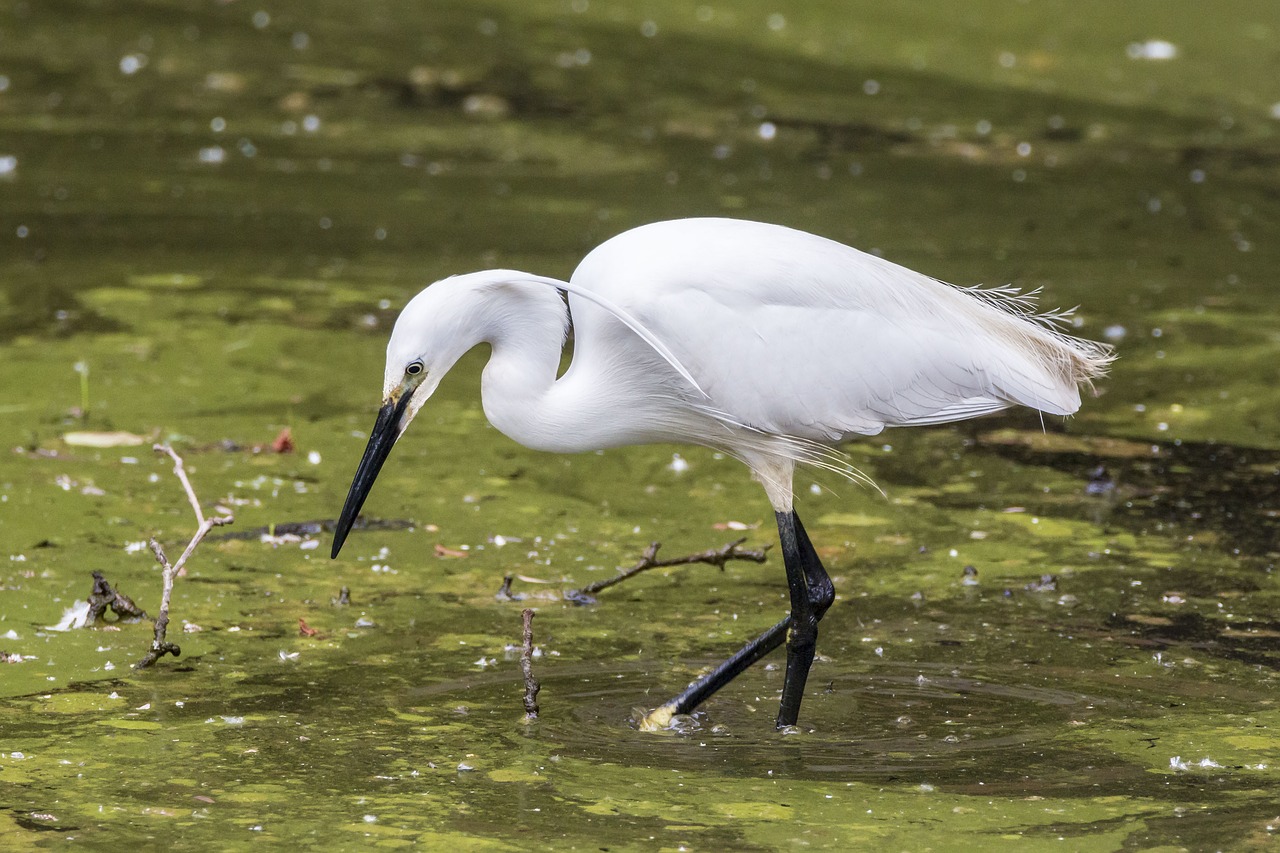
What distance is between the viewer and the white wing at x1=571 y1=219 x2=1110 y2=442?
422 cm

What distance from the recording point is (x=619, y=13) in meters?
14.3

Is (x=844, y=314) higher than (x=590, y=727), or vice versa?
(x=844, y=314)

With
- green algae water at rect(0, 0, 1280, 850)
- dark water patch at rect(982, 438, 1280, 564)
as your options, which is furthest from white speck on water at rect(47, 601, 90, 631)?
dark water patch at rect(982, 438, 1280, 564)

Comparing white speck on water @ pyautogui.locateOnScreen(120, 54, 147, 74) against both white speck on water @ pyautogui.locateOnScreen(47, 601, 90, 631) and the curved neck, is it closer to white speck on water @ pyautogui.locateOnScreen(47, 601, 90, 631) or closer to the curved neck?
white speck on water @ pyautogui.locateOnScreen(47, 601, 90, 631)

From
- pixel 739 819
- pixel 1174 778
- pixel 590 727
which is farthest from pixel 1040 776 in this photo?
pixel 590 727

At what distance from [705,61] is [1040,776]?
33.2ft

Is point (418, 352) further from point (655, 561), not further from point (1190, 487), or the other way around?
point (1190, 487)

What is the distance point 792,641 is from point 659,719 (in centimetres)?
43

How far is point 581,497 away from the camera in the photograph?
5.93 meters

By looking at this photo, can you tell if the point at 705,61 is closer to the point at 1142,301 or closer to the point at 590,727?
the point at 1142,301

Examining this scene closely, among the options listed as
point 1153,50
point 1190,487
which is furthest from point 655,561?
point 1153,50

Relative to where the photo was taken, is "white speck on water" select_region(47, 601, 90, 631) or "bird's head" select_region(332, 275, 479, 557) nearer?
"bird's head" select_region(332, 275, 479, 557)

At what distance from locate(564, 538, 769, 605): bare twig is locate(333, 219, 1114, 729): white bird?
39 cm

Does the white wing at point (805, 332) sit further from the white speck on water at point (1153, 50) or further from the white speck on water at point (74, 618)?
the white speck on water at point (1153, 50)
